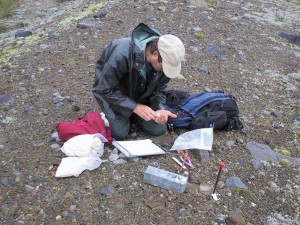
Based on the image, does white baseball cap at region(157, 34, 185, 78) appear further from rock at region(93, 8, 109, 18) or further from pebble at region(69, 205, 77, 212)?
rock at region(93, 8, 109, 18)

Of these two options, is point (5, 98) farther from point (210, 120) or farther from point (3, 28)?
point (3, 28)

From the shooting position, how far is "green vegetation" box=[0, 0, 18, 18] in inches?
425

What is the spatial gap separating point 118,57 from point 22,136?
1700mm

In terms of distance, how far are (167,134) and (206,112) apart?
0.59 metres

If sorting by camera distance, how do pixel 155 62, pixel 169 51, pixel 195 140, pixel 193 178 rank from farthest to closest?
pixel 195 140 → pixel 193 178 → pixel 155 62 → pixel 169 51

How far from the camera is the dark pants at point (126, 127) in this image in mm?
4672

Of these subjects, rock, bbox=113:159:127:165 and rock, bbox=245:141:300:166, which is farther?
rock, bbox=245:141:300:166

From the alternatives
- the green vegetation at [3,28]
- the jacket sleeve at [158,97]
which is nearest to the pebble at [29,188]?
the jacket sleeve at [158,97]

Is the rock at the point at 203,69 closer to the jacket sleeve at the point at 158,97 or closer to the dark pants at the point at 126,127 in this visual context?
the jacket sleeve at the point at 158,97

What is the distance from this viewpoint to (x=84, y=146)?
422cm

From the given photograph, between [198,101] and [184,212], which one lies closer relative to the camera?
[184,212]

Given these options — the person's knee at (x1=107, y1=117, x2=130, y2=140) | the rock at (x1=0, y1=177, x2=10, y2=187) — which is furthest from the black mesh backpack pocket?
the rock at (x1=0, y1=177, x2=10, y2=187)

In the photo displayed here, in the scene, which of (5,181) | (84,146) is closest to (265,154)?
(84,146)

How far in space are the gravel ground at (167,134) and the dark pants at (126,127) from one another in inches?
4.7
